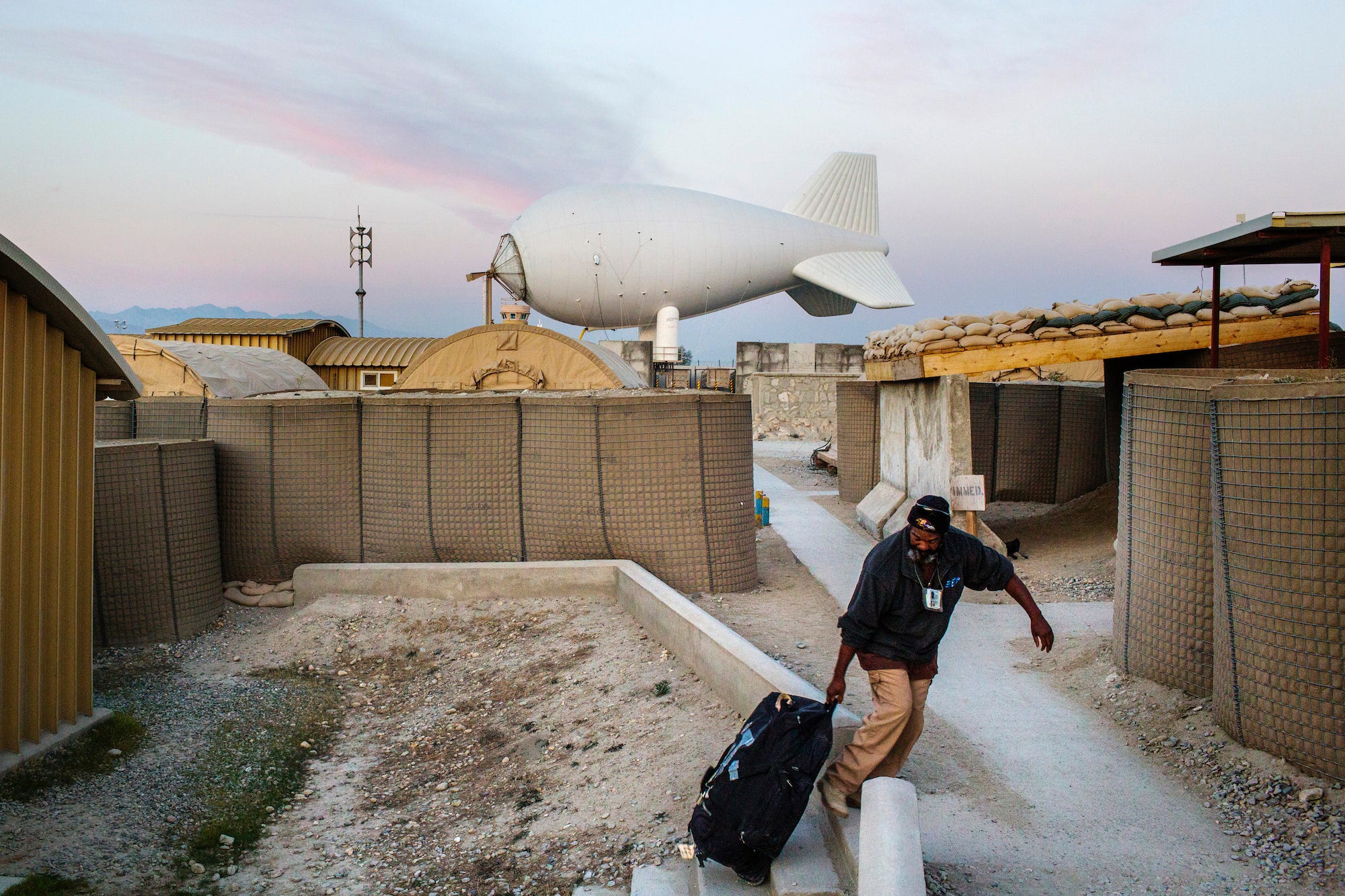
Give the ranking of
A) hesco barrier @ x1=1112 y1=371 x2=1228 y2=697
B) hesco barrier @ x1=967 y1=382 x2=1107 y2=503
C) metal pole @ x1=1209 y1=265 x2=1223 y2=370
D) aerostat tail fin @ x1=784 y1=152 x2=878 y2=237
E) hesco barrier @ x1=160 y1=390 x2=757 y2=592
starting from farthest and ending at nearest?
aerostat tail fin @ x1=784 y1=152 x2=878 y2=237, hesco barrier @ x1=967 y1=382 x2=1107 y2=503, hesco barrier @ x1=160 y1=390 x2=757 y2=592, metal pole @ x1=1209 y1=265 x2=1223 y2=370, hesco barrier @ x1=1112 y1=371 x2=1228 y2=697

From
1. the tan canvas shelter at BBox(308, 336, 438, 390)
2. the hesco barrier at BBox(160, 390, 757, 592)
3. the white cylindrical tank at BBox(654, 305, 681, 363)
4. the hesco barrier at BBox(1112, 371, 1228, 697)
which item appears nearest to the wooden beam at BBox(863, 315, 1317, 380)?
the hesco barrier at BBox(160, 390, 757, 592)

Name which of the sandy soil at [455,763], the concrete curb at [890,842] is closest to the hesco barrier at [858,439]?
the sandy soil at [455,763]

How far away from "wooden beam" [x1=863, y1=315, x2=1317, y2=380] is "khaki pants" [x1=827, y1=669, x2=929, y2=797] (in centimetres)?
685

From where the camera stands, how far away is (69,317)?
568 centimetres

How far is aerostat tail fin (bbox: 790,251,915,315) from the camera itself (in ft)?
122

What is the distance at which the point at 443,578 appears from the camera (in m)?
8.91

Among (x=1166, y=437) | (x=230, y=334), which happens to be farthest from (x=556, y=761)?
(x=230, y=334)

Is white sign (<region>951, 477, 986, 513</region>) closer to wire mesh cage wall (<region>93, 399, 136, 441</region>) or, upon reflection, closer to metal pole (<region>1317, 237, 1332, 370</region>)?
metal pole (<region>1317, 237, 1332, 370</region>)

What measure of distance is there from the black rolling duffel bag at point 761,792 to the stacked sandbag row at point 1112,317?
24.4ft

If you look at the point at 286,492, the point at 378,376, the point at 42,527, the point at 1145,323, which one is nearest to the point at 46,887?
the point at 42,527

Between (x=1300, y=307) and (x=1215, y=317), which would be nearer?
(x=1215, y=317)

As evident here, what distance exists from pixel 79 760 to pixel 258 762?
108cm

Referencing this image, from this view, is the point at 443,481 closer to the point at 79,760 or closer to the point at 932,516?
the point at 79,760

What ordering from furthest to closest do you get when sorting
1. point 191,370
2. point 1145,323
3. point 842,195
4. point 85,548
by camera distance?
point 842,195 < point 191,370 < point 1145,323 < point 85,548
